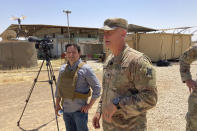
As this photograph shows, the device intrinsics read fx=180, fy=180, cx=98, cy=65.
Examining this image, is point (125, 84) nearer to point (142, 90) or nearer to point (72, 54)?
point (142, 90)

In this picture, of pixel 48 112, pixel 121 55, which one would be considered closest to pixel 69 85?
pixel 121 55

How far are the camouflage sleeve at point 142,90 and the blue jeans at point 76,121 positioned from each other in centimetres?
127

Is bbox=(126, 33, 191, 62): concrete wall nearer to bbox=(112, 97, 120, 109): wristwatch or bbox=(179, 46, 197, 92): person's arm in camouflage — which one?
bbox=(179, 46, 197, 92): person's arm in camouflage

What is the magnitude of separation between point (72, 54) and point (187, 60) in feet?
5.27

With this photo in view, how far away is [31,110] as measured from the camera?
513cm

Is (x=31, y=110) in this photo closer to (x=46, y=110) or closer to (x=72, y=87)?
(x=46, y=110)

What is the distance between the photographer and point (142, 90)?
145cm

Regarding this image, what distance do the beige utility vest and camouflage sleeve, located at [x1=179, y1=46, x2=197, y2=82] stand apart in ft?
4.59

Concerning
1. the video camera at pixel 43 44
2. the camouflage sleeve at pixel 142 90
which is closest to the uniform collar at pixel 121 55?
the camouflage sleeve at pixel 142 90

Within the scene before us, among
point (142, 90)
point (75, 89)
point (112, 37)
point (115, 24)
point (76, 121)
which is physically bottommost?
point (76, 121)

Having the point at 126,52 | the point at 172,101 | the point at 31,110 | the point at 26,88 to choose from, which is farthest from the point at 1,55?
the point at 126,52

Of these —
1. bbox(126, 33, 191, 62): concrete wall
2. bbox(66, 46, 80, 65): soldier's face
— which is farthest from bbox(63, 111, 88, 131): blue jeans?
bbox(126, 33, 191, 62): concrete wall

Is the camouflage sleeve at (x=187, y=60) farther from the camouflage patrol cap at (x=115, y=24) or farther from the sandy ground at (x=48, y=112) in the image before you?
the sandy ground at (x=48, y=112)

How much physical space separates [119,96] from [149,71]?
1.11 ft
